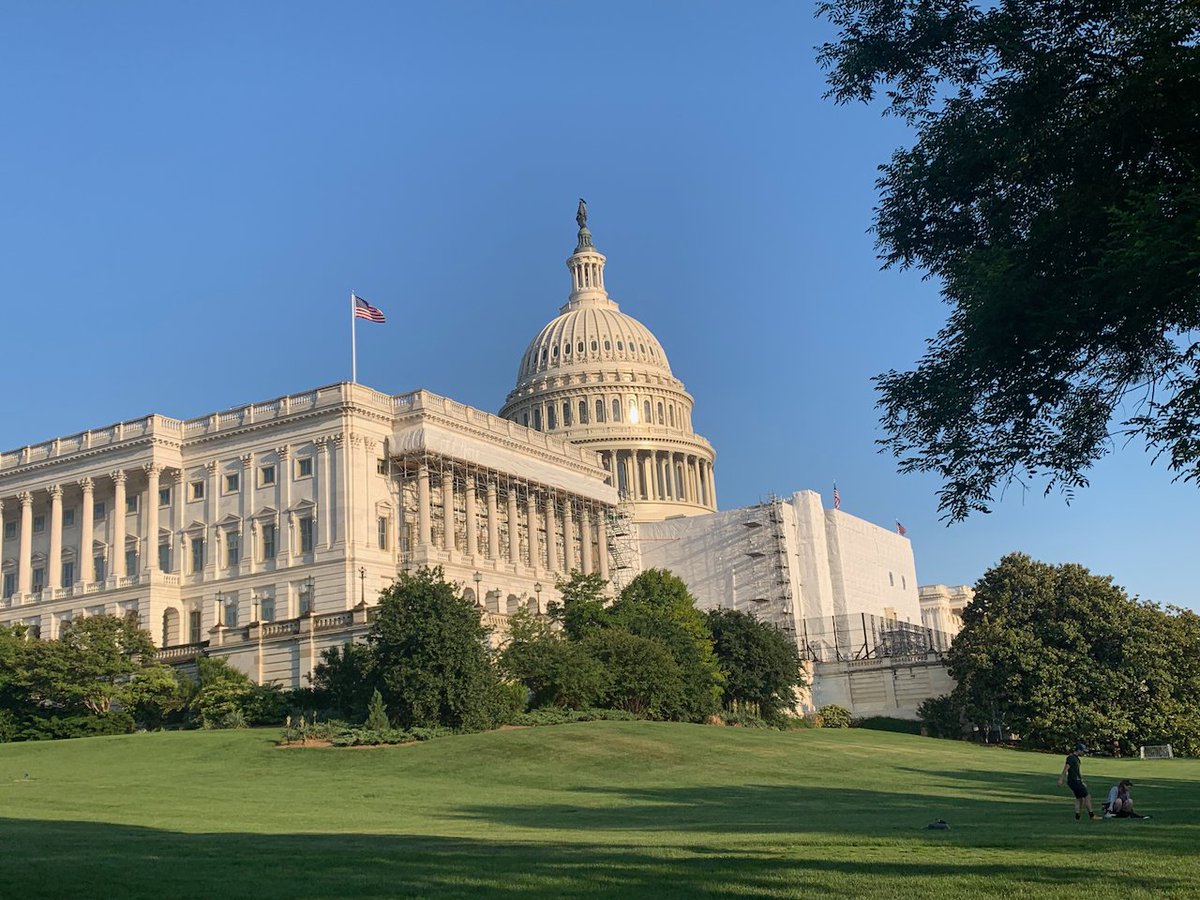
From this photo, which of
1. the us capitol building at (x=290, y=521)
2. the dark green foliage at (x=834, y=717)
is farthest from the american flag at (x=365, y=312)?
the dark green foliage at (x=834, y=717)

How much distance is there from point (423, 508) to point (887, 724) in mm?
35281

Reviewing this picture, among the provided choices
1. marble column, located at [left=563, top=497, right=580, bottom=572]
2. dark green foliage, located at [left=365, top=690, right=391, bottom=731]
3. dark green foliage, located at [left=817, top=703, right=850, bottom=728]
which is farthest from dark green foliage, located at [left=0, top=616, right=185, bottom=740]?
dark green foliage, located at [left=817, top=703, right=850, bottom=728]

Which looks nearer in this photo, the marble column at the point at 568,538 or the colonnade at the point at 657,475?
the marble column at the point at 568,538

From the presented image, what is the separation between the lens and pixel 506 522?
10669 cm

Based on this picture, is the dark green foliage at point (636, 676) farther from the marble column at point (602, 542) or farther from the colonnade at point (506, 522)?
the marble column at point (602, 542)

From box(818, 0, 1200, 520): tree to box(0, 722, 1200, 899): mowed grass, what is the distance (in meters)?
7.14

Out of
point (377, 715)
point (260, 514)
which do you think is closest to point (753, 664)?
point (377, 715)

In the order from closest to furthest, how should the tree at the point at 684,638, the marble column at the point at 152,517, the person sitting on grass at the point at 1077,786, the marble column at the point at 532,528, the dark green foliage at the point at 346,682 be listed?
1. the person sitting on grass at the point at 1077,786
2. the dark green foliage at the point at 346,682
3. the tree at the point at 684,638
4. the marble column at the point at 152,517
5. the marble column at the point at 532,528

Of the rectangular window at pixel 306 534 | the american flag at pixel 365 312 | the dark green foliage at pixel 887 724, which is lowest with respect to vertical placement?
the dark green foliage at pixel 887 724

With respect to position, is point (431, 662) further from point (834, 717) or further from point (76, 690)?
point (834, 717)

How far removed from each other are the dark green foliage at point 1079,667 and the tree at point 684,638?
16426 mm

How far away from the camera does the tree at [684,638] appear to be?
74.1 m

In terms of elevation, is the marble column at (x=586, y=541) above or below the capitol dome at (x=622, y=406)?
below

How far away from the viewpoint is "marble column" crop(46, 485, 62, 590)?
100m
